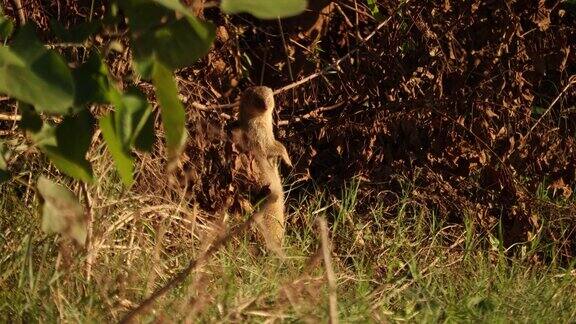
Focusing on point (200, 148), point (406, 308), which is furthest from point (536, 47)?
point (406, 308)

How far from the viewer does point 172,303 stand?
11.4 ft

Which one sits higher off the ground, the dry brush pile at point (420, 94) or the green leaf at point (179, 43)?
the green leaf at point (179, 43)

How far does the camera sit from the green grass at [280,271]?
11.2 ft

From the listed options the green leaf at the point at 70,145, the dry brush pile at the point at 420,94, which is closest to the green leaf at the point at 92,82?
the green leaf at the point at 70,145

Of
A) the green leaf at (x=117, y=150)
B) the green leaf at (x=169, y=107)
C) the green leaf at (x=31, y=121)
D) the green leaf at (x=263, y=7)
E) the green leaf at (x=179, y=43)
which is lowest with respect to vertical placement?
the green leaf at (x=31, y=121)

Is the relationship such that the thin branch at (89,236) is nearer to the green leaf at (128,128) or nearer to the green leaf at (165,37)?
the green leaf at (128,128)

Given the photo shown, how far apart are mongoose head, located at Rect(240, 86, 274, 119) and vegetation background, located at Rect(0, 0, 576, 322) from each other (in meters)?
0.21

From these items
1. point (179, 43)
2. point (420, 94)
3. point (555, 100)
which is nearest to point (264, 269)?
point (179, 43)

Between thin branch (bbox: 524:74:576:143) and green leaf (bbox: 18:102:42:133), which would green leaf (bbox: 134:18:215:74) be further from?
thin branch (bbox: 524:74:576:143)

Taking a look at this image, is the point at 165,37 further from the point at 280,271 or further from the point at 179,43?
the point at 280,271

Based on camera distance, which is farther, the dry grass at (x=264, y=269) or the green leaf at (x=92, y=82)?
the dry grass at (x=264, y=269)

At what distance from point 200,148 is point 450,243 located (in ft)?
4.37

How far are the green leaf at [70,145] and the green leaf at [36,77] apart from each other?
0.37m

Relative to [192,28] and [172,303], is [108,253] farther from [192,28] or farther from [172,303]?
[192,28]
